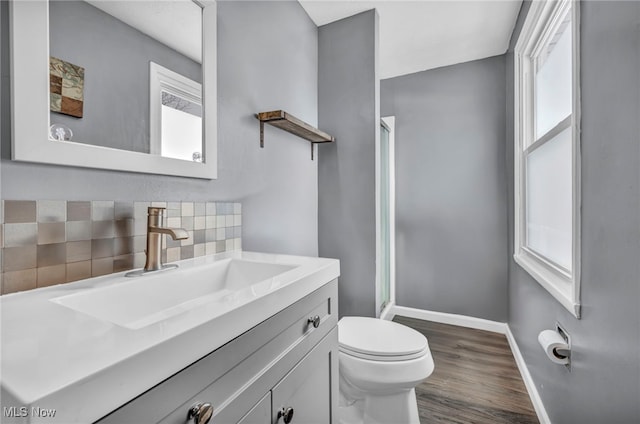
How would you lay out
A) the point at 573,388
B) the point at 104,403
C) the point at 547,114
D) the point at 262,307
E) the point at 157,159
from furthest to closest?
1. the point at 547,114
2. the point at 573,388
3. the point at 157,159
4. the point at 262,307
5. the point at 104,403

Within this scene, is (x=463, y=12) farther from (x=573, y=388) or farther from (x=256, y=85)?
(x=573, y=388)

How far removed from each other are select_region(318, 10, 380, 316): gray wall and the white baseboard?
73 centimetres

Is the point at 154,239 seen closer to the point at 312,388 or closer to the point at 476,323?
the point at 312,388

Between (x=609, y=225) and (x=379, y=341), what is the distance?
3.12 feet

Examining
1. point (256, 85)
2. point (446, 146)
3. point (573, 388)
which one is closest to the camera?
point (573, 388)

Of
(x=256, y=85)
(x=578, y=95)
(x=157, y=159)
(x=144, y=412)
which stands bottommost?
(x=144, y=412)

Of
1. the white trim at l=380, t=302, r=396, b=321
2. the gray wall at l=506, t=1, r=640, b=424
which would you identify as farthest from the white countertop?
the white trim at l=380, t=302, r=396, b=321

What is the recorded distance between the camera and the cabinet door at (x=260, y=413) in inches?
24.8

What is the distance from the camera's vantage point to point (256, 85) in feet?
4.97

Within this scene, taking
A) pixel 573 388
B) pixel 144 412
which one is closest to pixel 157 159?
pixel 144 412

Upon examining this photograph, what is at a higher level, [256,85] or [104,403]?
[256,85]

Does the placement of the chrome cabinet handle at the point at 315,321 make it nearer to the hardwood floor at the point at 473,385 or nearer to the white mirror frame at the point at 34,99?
the white mirror frame at the point at 34,99

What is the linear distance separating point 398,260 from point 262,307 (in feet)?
8.00

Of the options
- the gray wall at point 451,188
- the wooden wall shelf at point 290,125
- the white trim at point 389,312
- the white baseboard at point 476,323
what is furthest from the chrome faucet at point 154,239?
the gray wall at point 451,188
